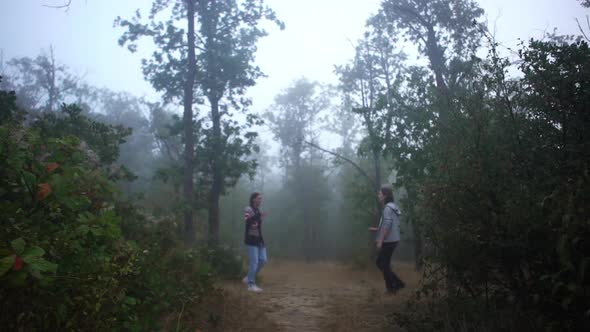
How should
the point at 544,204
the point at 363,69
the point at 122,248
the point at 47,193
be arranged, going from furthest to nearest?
1. the point at 363,69
2. the point at 122,248
3. the point at 544,204
4. the point at 47,193

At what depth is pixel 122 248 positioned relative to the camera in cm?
345

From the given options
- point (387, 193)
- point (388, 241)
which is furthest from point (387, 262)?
point (387, 193)

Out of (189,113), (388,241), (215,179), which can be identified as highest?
(189,113)

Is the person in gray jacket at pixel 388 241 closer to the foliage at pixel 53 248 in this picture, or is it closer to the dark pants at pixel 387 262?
the dark pants at pixel 387 262

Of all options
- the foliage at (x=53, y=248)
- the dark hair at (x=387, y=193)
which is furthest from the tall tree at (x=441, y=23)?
the foliage at (x=53, y=248)

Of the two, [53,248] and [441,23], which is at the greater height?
[441,23]

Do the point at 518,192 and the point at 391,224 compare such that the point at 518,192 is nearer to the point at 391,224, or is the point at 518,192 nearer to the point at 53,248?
the point at 391,224

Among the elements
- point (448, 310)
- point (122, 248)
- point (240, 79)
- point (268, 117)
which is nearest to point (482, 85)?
point (448, 310)

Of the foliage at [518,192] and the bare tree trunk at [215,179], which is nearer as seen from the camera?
the foliage at [518,192]

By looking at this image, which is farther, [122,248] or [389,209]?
[389,209]

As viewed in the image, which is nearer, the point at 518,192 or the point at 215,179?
the point at 518,192

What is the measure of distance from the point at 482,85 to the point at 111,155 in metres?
6.67

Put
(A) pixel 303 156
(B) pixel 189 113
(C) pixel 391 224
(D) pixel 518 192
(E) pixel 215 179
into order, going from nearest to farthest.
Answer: (D) pixel 518 192 < (C) pixel 391 224 < (B) pixel 189 113 < (E) pixel 215 179 < (A) pixel 303 156

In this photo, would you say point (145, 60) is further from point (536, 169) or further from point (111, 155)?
point (536, 169)
